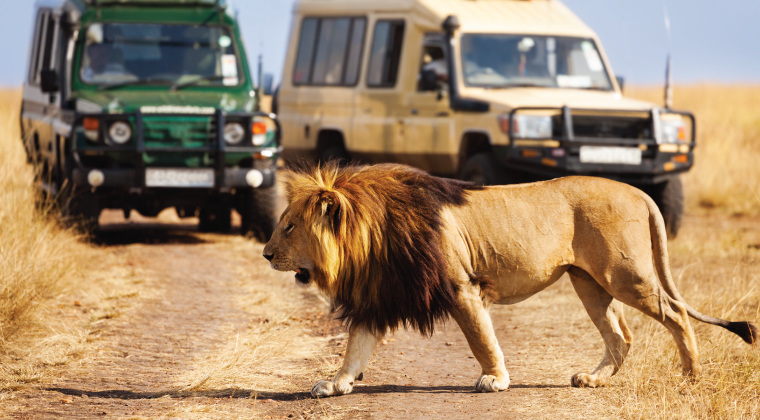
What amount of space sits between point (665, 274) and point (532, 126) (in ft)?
16.0

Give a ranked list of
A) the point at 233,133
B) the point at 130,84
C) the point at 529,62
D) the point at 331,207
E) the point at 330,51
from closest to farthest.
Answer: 1. the point at 331,207
2. the point at 233,133
3. the point at 130,84
4. the point at 529,62
5. the point at 330,51

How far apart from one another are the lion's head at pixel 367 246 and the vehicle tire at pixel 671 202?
20.3 ft

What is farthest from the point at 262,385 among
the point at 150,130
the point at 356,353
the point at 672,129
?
the point at 672,129

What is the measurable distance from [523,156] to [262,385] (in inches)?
207

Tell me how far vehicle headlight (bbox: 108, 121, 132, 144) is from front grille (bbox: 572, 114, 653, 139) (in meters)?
4.29

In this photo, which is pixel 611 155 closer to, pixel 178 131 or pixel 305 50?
pixel 178 131

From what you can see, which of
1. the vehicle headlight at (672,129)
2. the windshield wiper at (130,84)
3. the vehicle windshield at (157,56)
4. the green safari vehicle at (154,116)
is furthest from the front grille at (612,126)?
the windshield wiper at (130,84)

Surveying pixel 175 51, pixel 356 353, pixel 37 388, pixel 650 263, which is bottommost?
pixel 37 388

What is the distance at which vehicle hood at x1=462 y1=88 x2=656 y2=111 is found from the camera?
9.98 metres

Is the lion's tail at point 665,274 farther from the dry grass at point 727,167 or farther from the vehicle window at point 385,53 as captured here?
the vehicle window at point 385,53

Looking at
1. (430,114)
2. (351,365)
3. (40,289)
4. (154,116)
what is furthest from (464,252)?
(430,114)

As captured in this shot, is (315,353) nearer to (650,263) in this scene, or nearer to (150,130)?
(650,263)

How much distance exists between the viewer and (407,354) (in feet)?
19.2

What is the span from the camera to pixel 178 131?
30.9 feet
